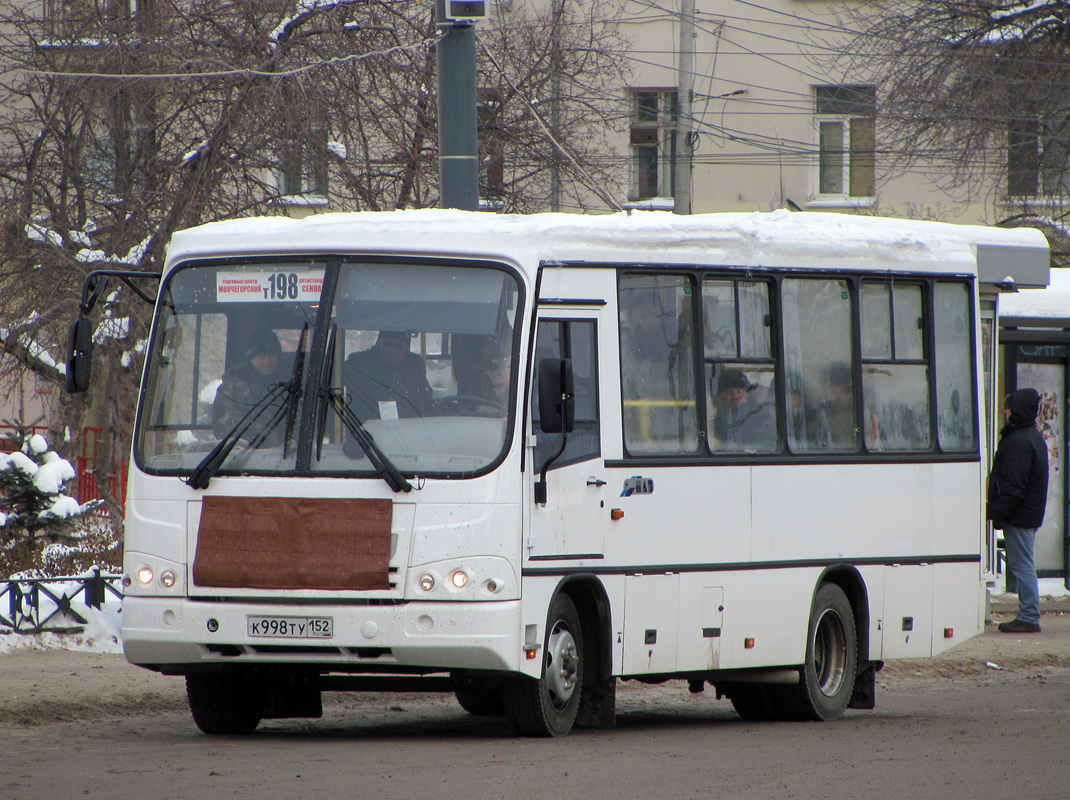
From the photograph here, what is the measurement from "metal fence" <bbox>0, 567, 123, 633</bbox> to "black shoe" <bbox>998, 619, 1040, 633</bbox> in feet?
24.2

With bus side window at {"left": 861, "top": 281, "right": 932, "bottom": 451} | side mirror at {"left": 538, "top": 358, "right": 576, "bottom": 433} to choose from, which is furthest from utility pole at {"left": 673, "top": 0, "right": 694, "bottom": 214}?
side mirror at {"left": 538, "top": 358, "right": 576, "bottom": 433}

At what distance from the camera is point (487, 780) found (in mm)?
7500

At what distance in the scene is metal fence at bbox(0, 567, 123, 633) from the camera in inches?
507

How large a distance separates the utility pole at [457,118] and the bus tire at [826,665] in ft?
10.4

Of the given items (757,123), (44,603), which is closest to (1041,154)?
(757,123)

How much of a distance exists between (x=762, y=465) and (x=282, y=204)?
352 inches

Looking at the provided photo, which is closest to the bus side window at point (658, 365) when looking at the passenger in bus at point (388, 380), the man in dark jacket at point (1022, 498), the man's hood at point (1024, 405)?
the passenger in bus at point (388, 380)

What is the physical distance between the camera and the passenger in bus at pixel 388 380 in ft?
28.6

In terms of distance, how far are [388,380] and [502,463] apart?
2.25 feet

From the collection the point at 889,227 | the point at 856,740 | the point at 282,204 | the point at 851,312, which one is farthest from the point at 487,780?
the point at 282,204

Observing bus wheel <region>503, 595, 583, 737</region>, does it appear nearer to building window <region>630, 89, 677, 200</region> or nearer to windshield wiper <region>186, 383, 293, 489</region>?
windshield wiper <region>186, 383, 293, 489</region>

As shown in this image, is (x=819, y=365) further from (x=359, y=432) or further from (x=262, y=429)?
(x=262, y=429)

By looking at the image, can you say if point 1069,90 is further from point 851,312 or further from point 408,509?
point 408,509

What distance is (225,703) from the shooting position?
368 inches
